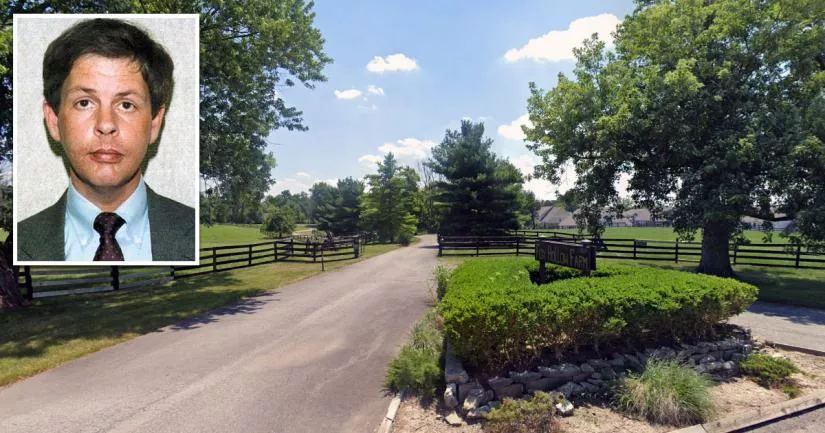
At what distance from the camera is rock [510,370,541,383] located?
5.60 m

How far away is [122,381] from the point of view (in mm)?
6355

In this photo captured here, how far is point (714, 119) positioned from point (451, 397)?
1500 centimetres

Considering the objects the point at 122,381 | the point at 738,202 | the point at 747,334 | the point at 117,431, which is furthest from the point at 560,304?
the point at 738,202

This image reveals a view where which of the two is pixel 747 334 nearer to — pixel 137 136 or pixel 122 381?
pixel 122 381

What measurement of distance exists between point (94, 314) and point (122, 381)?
5.88 metres

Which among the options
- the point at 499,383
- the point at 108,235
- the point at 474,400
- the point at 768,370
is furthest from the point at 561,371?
the point at 108,235

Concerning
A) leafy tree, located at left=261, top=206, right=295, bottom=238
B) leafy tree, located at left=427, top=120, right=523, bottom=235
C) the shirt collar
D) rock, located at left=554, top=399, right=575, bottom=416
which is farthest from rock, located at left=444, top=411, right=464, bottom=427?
leafy tree, located at left=261, top=206, right=295, bottom=238

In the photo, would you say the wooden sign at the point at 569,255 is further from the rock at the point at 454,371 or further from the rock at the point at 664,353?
the rock at the point at 454,371

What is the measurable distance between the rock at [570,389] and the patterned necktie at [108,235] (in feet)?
32.5

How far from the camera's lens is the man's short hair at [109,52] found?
343 inches

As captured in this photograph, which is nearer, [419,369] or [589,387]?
[589,387]

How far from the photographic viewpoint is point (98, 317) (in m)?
10.3

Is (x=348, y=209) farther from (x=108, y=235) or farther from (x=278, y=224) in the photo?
(x=108, y=235)

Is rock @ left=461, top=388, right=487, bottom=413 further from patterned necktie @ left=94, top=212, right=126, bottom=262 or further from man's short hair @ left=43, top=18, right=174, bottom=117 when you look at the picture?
man's short hair @ left=43, top=18, right=174, bottom=117
